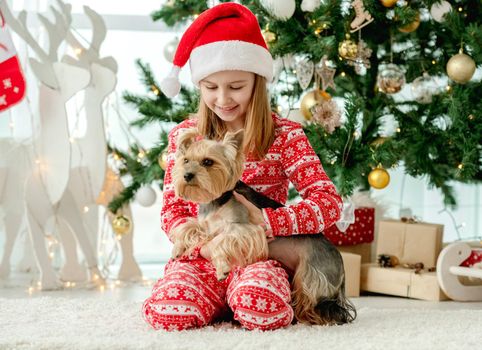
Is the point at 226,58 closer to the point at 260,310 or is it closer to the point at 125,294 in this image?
the point at 260,310

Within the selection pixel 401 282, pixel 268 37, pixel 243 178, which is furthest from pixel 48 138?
pixel 401 282

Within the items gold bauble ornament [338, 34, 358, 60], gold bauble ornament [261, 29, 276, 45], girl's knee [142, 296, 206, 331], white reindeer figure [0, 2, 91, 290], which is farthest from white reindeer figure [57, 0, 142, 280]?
girl's knee [142, 296, 206, 331]

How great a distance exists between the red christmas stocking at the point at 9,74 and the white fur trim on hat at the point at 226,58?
123cm

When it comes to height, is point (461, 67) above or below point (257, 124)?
above

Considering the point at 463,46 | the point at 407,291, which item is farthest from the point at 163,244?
the point at 463,46

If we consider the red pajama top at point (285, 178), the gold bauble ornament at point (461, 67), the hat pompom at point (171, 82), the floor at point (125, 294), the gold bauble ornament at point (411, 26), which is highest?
the gold bauble ornament at point (411, 26)

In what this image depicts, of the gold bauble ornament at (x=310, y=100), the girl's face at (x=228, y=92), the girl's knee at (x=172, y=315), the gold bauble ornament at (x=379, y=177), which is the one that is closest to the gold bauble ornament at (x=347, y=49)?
the gold bauble ornament at (x=310, y=100)

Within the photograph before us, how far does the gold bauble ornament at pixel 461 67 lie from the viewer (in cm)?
301

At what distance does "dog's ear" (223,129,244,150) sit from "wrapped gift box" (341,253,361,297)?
1.23 meters

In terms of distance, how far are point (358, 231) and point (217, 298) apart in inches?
49.0

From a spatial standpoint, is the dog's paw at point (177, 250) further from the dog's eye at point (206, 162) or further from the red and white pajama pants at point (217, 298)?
the dog's eye at point (206, 162)

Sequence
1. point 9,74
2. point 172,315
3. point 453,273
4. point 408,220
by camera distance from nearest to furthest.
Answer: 1. point 172,315
2. point 453,273
3. point 9,74
4. point 408,220

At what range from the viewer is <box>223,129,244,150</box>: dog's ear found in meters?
2.02

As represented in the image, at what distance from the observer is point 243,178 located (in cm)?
229
